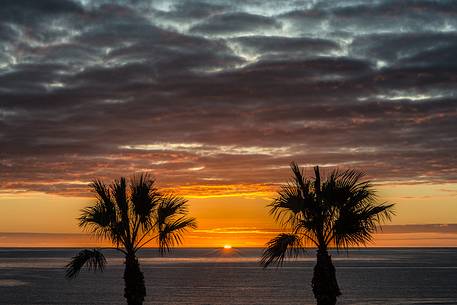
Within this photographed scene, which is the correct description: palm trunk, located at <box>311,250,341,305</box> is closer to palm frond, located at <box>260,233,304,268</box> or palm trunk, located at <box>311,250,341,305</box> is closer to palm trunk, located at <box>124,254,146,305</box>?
palm frond, located at <box>260,233,304,268</box>

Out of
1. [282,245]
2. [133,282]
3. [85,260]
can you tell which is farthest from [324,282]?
[85,260]

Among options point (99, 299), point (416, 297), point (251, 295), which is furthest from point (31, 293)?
point (416, 297)

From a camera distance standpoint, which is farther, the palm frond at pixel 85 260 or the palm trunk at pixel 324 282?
the palm frond at pixel 85 260

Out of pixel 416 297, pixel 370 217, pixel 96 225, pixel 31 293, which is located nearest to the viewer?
pixel 370 217

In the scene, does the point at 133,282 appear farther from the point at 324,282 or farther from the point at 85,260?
the point at 324,282

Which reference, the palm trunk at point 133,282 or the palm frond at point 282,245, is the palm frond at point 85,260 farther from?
the palm frond at point 282,245

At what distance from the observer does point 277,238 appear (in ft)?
86.8

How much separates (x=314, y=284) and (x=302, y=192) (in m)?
3.89

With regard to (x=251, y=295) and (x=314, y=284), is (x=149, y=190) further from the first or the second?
(x=251, y=295)

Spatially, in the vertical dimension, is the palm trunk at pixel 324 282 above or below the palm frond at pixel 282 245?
below

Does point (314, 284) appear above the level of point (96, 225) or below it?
below

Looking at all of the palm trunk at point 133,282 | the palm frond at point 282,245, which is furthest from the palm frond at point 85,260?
the palm frond at point 282,245

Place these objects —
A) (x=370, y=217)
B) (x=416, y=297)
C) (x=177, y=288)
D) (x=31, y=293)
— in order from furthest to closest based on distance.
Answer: (x=177, y=288) < (x=31, y=293) < (x=416, y=297) < (x=370, y=217)

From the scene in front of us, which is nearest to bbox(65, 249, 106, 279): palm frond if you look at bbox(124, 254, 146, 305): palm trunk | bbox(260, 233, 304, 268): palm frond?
bbox(124, 254, 146, 305): palm trunk
